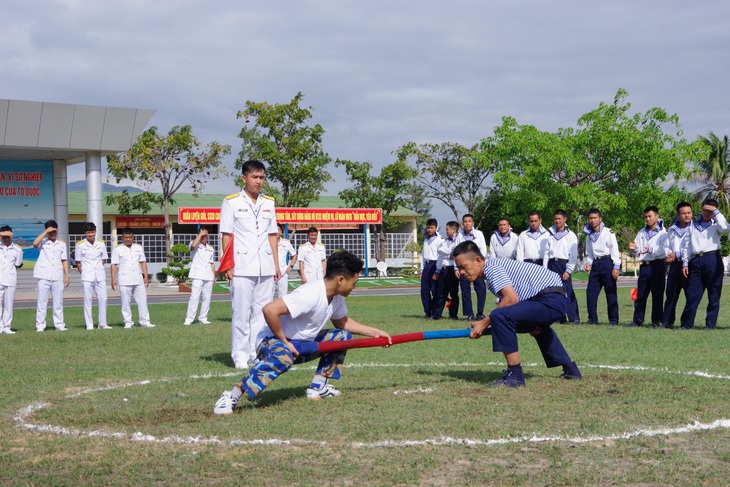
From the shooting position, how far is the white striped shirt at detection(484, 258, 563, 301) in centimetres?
777

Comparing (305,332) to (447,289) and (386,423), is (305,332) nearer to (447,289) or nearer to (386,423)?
(386,423)

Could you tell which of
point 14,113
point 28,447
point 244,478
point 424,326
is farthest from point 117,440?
point 14,113

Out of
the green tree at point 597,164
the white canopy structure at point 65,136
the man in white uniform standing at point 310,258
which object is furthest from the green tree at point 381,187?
the man in white uniform standing at point 310,258

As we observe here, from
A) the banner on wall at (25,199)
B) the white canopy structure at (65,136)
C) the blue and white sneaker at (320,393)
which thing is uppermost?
the white canopy structure at (65,136)

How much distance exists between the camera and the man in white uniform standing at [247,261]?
9.54 metres

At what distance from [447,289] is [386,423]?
1023 cm

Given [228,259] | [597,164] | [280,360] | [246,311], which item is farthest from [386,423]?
[597,164]

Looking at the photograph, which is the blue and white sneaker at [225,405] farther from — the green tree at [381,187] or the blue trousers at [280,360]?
the green tree at [381,187]

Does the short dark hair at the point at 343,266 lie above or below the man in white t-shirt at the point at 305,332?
above

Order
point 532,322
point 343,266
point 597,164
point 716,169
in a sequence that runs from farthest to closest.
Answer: point 716,169
point 597,164
point 532,322
point 343,266

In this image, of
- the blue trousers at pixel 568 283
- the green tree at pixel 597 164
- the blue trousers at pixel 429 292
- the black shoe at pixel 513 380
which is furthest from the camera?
the green tree at pixel 597 164

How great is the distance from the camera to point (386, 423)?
6.01 meters

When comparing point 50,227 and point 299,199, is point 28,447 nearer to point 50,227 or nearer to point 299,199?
point 50,227

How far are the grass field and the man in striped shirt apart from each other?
281mm
